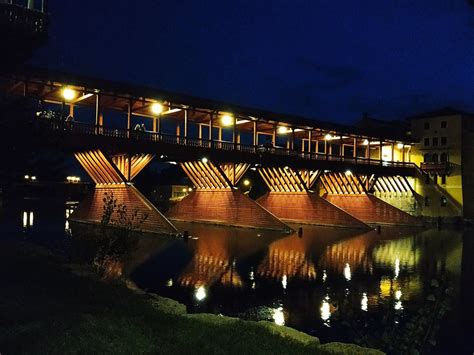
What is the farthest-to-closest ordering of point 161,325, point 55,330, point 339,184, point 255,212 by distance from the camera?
point 339,184 → point 255,212 → point 161,325 → point 55,330

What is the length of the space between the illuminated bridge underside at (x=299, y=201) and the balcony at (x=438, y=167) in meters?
19.2

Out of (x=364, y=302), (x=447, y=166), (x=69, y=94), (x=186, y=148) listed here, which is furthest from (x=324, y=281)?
(x=447, y=166)

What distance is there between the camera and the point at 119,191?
3569 centimetres

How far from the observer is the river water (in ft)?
36.6

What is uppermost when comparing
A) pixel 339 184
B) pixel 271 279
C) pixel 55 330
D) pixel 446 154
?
pixel 446 154

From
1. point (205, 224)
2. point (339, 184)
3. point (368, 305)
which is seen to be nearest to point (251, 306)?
point (368, 305)

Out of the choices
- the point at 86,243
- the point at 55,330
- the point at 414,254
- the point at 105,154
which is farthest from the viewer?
the point at 105,154

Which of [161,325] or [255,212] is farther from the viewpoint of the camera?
[255,212]

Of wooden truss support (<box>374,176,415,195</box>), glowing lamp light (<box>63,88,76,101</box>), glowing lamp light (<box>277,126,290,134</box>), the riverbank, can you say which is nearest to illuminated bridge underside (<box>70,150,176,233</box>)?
glowing lamp light (<box>63,88,76,101</box>)

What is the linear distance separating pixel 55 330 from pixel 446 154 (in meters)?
61.0

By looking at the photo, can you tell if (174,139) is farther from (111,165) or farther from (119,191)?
(119,191)

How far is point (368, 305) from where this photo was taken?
47.9ft

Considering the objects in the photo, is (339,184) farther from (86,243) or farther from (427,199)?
(86,243)

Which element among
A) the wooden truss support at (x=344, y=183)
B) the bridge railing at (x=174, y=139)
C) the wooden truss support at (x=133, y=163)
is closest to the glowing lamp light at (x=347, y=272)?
the bridge railing at (x=174, y=139)
